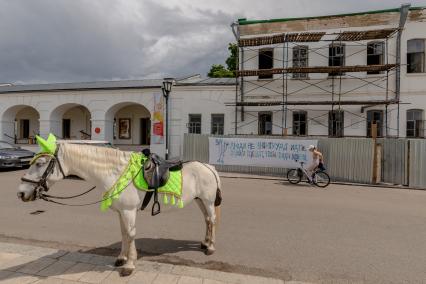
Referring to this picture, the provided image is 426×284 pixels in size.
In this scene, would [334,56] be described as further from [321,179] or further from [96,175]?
[96,175]

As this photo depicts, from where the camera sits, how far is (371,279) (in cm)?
408

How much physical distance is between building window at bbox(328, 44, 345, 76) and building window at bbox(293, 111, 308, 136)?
3031 millimetres

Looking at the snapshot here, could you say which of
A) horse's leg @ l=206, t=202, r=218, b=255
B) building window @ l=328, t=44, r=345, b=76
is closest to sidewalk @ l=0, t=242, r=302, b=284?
horse's leg @ l=206, t=202, r=218, b=255

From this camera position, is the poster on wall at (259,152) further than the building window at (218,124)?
No

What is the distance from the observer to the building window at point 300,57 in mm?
19031

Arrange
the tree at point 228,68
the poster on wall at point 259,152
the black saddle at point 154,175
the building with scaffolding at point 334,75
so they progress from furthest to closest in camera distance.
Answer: the tree at point 228,68
the building with scaffolding at point 334,75
the poster on wall at point 259,152
the black saddle at point 154,175

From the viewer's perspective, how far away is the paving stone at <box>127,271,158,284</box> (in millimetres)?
3709

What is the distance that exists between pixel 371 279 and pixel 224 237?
2.51m

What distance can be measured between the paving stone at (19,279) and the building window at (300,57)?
18113mm

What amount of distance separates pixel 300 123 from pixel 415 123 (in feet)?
22.0

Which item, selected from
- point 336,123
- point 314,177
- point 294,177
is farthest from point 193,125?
point 314,177

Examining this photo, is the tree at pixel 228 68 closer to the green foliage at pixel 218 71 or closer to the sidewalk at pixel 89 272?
the green foliage at pixel 218 71

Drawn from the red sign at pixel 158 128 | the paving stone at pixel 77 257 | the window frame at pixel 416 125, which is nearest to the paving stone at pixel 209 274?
the paving stone at pixel 77 257

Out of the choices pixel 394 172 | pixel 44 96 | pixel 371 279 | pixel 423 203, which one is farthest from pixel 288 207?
pixel 44 96
